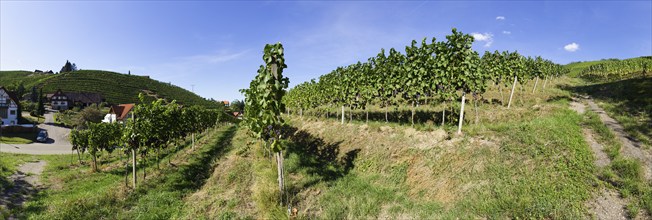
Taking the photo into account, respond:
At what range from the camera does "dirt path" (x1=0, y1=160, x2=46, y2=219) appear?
16.9 meters

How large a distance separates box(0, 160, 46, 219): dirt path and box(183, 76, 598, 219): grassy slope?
11.0 meters

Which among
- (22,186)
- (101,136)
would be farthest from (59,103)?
(22,186)

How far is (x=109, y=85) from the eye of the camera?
141375 millimetres

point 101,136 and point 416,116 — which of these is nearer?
point 101,136

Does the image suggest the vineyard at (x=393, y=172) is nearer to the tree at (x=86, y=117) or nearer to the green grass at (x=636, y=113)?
the green grass at (x=636, y=113)

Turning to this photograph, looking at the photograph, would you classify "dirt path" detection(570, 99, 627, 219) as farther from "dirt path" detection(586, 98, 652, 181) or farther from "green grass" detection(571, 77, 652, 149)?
"green grass" detection(571, 77, 652, 149)

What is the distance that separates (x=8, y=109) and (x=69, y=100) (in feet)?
135

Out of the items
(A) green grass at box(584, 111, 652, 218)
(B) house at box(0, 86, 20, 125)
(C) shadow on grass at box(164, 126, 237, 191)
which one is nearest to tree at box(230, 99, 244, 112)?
(B) house at box(0, 86, 20, 125)

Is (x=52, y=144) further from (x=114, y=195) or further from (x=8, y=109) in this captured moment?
(x=114, y=195)

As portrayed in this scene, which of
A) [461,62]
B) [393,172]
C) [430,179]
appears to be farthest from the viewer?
[461,62]

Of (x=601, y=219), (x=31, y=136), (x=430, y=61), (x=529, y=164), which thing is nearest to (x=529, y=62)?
(x=430, y=61)

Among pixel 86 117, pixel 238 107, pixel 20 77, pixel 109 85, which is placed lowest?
pixel 86 117

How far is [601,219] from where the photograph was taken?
982 centimetres

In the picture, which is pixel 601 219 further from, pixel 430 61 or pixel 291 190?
pixel 430 61
